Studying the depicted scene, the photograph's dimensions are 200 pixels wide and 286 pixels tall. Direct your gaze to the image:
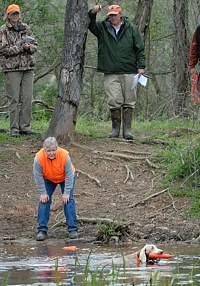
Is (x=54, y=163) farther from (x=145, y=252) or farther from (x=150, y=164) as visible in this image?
(x=150, y=164)

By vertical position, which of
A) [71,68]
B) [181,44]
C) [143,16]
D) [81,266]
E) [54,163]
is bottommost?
[81,266]

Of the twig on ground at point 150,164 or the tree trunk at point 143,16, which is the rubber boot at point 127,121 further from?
the tree trunk at point 143,16

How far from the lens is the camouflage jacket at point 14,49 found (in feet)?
43.2

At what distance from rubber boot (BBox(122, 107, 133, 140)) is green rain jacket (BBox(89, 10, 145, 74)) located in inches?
25.2

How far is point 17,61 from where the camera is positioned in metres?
13.3

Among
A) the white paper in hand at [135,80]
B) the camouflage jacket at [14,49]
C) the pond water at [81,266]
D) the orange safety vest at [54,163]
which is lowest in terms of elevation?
the pond water at [81,266]

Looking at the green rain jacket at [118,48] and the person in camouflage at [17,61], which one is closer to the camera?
the person in camouflage at [17,61]

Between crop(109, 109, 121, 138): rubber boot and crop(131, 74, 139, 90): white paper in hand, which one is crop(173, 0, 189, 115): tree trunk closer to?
crop(109, 109, 121, 138): rubber boot

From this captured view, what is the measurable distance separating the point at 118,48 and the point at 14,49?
1.65 metres

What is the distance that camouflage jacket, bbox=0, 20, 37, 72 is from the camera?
13.2 meters

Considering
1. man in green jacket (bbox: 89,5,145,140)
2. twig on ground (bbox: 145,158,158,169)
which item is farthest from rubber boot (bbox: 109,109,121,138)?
twig on ground (bbox: 145,158,158,169)

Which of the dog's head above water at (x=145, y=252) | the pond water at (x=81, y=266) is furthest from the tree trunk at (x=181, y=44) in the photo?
the dog's head above water at (x=145, y=252)

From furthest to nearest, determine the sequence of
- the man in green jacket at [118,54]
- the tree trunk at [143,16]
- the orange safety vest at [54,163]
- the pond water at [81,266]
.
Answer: the tree trunk at [143,16]
the man in green jacket at [118,54]
the orange safety vest at [54,163]
the pond water at [81,266]

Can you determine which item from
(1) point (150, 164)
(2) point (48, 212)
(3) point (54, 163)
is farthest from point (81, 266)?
(1) point (150, 164)
